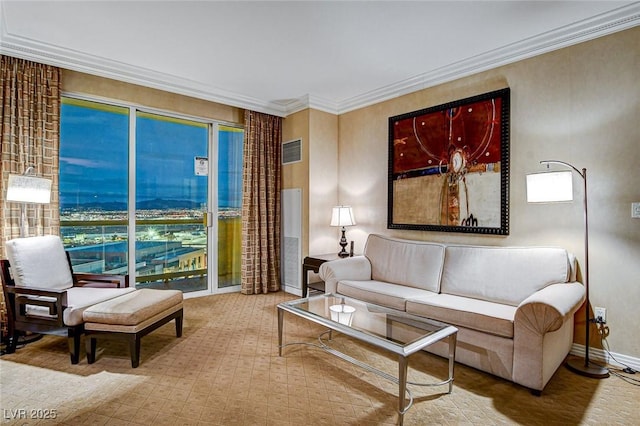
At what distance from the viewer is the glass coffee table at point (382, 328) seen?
75.4 inches

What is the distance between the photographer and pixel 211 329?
3.38 metres

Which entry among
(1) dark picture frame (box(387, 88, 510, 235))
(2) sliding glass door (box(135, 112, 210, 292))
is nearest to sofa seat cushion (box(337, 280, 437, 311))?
(1) dark picture frame (box(387, 88, 510, 235))

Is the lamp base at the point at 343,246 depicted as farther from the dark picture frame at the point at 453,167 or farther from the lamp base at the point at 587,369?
the lamp base at the point at 587,369

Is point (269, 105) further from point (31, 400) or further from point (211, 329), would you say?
point (31, 400)

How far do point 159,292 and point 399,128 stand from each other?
3.09 m

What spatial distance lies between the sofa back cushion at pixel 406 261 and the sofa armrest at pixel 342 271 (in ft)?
0.43

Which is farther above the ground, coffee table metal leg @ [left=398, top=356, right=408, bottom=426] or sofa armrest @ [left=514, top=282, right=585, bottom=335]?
sofa armrest @ [left=514, top=282, right=585, bottom=335]

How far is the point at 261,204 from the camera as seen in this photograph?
4809 millimetres

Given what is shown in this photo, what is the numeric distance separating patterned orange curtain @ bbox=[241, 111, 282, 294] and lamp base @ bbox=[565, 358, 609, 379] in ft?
11.3

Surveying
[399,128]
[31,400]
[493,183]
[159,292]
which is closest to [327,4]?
[399,128]

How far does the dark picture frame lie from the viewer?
3.22 m

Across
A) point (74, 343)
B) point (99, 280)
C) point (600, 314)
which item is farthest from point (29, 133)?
point (600, 314)

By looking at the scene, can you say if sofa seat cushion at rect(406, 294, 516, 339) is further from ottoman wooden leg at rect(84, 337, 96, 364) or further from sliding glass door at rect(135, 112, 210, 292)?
sliding glass door at rect(135, 112, 210, 292)

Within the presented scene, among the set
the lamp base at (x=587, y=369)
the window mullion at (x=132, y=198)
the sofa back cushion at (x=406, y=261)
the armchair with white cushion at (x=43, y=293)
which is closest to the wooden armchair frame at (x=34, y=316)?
the armchair with white cushion at (x=43, y=293)
